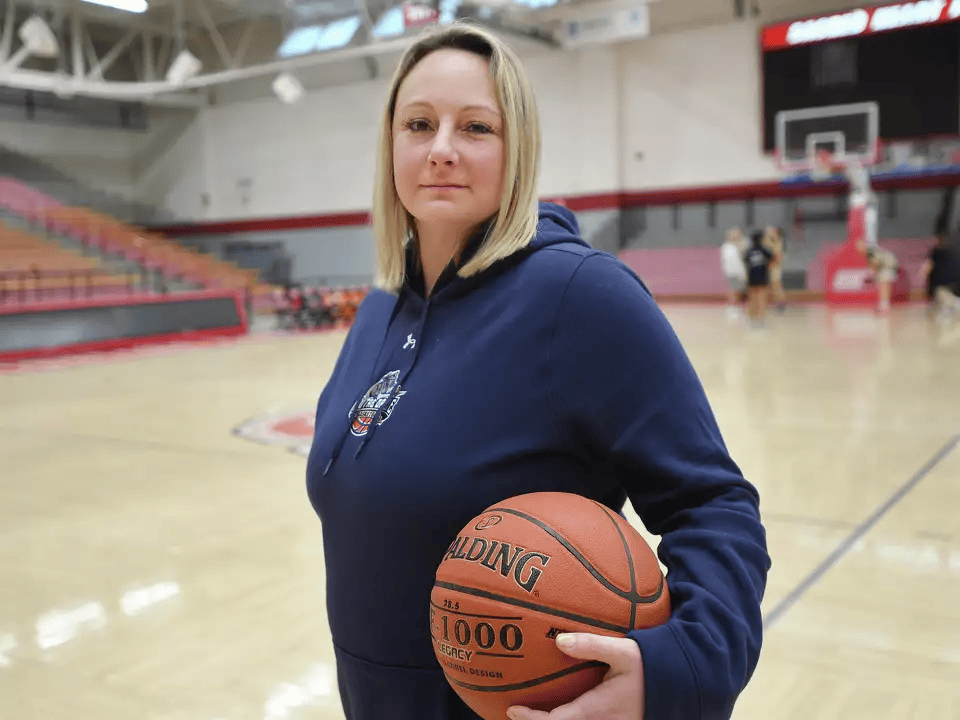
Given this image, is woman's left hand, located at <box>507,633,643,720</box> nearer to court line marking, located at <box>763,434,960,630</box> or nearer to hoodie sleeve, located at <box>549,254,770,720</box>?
hoodie sleeve, located at <box>549,254,770,720</box>

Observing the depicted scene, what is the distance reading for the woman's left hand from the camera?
3.26 feet

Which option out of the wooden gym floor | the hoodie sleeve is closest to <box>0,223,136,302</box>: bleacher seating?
the wooden gym floor

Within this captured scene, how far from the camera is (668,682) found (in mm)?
994

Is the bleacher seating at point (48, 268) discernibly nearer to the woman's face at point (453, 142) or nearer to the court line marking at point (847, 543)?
the court line marking at point (847, 543)

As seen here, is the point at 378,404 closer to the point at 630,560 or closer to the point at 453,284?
the point at 453,284

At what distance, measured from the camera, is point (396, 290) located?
1.51m

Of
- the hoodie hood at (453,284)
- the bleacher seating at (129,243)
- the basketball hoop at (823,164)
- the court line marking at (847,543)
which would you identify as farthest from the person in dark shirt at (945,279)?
the hoodie hood at (453,284)

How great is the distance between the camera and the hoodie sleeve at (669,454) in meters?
1.06

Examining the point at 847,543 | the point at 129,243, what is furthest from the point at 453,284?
the point at 129,243

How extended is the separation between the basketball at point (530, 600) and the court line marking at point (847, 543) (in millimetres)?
1931

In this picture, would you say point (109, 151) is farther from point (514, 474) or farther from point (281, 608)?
point (514, 474)

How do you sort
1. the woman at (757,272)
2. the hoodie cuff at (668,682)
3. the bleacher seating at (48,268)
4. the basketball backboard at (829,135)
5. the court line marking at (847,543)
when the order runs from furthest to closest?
the bleacher seating at (48,268) → the basketball backboard at (829,135) → the woman at (757,272) → the court line marking at (847,543) → the hoodie cuff at (668,682)

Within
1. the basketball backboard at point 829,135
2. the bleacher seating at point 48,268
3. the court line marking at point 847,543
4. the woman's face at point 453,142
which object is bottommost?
the court line marking at point 847,543

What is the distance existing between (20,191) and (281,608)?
2294 centimetres
